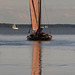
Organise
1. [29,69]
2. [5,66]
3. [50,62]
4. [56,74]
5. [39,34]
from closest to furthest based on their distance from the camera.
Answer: [56,74] → [29,69] → [5,66] → [50,62] → [39,34]

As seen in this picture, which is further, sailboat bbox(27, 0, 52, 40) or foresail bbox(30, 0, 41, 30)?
foresail bbox(30, 0, 41, 30)

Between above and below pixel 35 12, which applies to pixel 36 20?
below

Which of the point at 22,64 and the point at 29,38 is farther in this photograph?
the point at 29,38

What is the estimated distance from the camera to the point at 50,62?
3122cm

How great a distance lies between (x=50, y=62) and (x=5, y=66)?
3.88 m

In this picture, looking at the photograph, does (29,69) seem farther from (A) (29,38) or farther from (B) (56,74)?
(A) (29,38)

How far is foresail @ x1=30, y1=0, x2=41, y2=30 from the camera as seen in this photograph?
77.8 meters

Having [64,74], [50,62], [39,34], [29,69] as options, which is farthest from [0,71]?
[39,34]

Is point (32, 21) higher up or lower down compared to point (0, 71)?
higher up

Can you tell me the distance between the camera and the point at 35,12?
7838cm

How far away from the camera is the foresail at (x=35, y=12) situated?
255 ft

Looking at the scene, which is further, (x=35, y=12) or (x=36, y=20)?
(x=35, y=12)

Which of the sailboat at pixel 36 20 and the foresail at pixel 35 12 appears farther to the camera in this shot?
the foresail at pixel 35 12

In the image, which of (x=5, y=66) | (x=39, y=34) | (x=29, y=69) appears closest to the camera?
(x=29, y=69)
